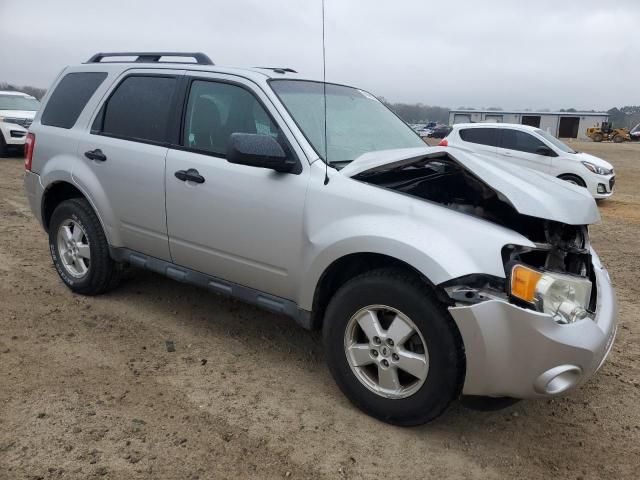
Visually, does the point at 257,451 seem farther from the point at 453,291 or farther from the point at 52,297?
the point at 52,297

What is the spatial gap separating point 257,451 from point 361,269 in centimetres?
110

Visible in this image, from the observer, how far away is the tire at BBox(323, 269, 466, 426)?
8.86 feet

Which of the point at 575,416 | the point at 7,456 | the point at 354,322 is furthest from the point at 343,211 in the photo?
the point at 7,456

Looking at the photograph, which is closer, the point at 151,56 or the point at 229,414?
the point at 229,414

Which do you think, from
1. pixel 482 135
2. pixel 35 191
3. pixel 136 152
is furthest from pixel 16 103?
pixel 136 152

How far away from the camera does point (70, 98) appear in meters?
4.69

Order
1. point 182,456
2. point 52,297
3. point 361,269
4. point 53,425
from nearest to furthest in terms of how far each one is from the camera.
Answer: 1. point 182,456
2. point 53,425
3. point 361,269
4. point 52,297

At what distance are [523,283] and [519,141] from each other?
1065cm

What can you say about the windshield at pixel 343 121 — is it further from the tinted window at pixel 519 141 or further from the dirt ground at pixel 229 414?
the tinted window at pixel 519 141

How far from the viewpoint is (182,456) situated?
2.71m

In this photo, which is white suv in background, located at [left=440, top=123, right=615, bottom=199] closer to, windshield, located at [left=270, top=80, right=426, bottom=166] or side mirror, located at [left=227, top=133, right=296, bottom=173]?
windshield, located at [left=270, top=80, right=426, bottom=166]

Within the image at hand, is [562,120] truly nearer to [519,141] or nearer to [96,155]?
[519,141]

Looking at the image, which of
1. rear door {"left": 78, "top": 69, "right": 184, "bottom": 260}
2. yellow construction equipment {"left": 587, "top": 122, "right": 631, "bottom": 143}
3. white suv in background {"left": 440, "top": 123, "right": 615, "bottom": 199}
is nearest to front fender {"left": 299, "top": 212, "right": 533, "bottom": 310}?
rear door {"left": 78, "top": 69, "right": 184, "bottom": 260}

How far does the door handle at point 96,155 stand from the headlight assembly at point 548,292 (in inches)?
122
